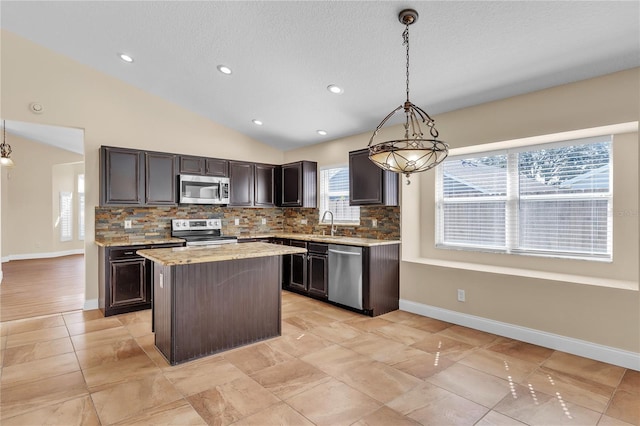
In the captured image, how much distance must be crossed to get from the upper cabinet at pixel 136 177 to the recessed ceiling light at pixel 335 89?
99.4 inches

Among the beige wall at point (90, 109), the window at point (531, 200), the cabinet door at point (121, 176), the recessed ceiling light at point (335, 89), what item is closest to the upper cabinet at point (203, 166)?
the beige wall at point (90, 109)

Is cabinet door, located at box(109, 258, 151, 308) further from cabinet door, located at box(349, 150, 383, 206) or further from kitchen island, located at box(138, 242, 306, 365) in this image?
cabinet door, located at box(349, 150, 383, 206)

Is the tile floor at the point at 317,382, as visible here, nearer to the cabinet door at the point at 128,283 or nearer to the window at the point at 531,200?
the cabinet door at the point at 128,283

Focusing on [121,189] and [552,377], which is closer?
[552,377]

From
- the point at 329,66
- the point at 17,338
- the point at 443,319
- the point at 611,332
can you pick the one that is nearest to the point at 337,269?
the point at 443,319

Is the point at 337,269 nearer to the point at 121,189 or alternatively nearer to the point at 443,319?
the point at 443,319

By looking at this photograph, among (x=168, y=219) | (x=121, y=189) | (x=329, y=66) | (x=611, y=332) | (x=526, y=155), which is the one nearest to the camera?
(x=611, y=332)

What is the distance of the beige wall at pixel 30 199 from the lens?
8.37 m

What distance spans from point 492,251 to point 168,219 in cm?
450

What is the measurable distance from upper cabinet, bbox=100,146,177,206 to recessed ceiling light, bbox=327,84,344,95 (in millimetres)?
2525

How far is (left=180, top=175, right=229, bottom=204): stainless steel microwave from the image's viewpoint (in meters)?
5.05

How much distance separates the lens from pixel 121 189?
455 cm

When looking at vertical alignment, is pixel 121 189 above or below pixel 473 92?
below

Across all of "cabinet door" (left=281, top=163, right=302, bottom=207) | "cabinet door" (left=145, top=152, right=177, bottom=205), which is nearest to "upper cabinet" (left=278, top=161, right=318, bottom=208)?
"cabinet door" (left=281, top=163, right=302, bottom=207)
